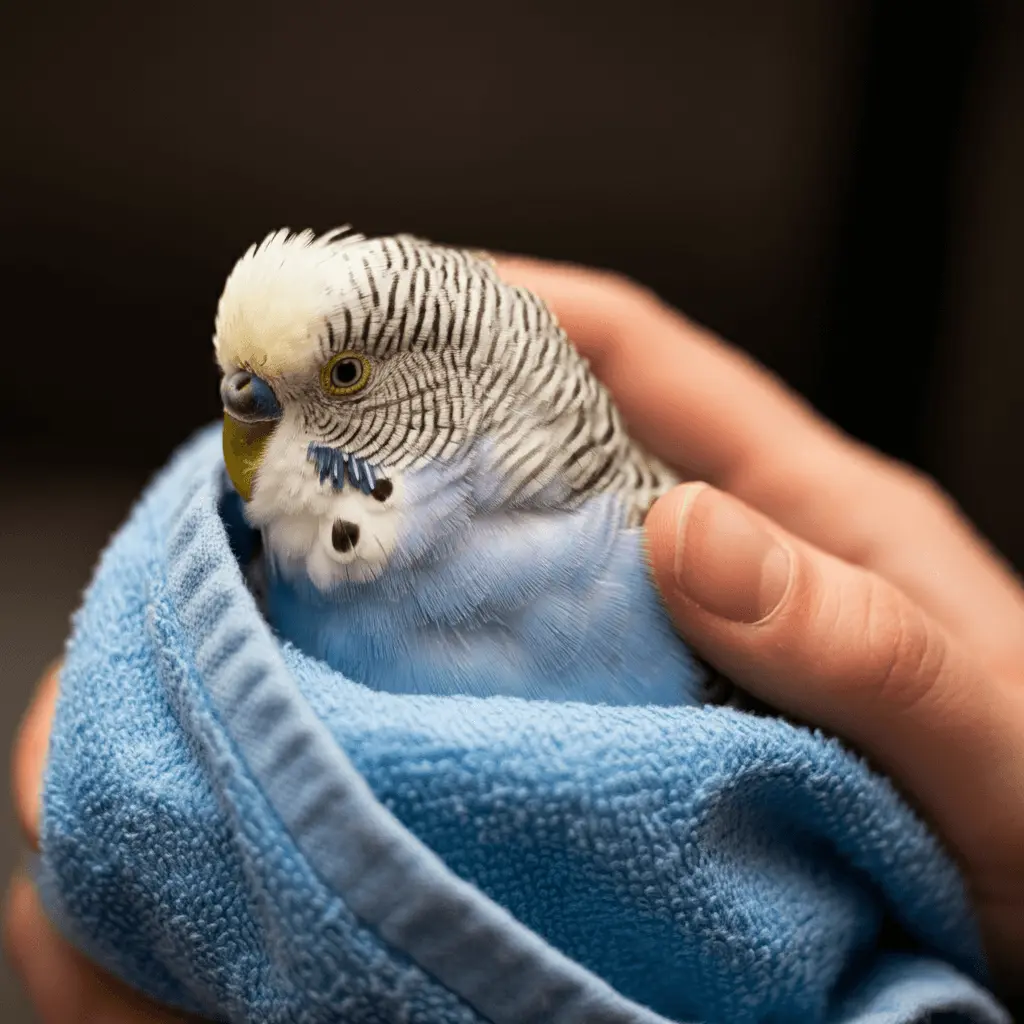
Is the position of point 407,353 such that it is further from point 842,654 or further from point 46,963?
point 46,963

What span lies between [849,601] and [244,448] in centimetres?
30

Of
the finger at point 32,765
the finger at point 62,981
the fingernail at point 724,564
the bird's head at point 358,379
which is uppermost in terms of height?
the bird's head at point 358,379

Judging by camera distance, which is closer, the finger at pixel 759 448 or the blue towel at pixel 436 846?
the blue towel at pixel 436 846

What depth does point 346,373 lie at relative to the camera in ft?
1.60

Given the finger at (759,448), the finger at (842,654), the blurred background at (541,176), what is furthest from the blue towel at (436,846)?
the blurred background at (541,176)

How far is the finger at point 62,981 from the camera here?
1.93 feet

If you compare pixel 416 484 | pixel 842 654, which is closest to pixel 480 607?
pixel 416 484

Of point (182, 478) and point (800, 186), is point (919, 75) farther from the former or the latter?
point (182, 478)

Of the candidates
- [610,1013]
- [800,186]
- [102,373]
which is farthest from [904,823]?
[102,373]

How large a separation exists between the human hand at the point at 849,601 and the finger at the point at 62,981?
363 mm

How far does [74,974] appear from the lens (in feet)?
1.99

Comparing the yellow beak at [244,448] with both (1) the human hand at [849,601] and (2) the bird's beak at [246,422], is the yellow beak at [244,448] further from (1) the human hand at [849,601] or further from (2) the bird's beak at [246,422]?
(1) the human hand at [849,601]

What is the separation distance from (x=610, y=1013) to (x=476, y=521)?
0.21 meters

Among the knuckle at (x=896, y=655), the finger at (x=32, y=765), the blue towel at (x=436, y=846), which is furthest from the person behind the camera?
the finger at (x=32, y=765)
